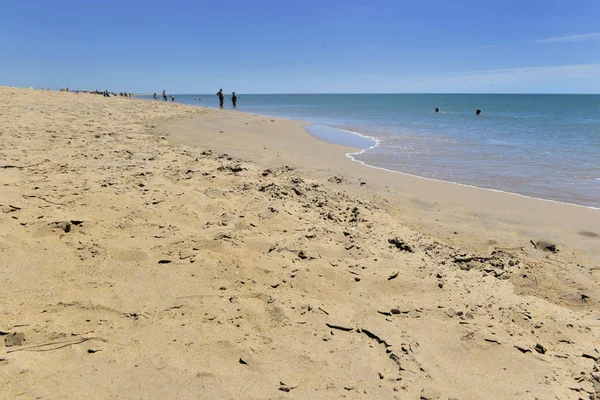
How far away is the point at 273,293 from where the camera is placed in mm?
3080

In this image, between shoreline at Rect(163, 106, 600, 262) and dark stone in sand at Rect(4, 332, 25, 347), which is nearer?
dark stone in sand at Rect(4, 332, 25, 347)

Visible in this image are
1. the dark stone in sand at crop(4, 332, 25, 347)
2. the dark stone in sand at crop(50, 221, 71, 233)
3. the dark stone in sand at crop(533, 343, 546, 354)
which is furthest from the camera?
the dark stone in sand at crop(50, 221, 71, 233)

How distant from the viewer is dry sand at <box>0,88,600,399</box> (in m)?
2.26

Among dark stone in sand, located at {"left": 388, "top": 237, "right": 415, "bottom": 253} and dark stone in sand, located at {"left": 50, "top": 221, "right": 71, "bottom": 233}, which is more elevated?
dark stone in sand, located at {"left": 50, "top": 221, "right": 71, "bottom": 233}

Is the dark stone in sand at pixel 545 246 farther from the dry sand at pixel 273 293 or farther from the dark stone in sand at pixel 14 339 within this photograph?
the dark stone in sand at pixel 14 339

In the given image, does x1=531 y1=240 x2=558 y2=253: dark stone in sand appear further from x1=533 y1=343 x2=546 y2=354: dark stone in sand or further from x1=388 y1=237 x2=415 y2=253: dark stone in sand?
x1=533 y1=343 x2=546 y2=354: dark stone in sand

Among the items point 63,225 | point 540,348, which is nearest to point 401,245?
point 540,348

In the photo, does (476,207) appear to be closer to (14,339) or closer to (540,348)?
(540,348)

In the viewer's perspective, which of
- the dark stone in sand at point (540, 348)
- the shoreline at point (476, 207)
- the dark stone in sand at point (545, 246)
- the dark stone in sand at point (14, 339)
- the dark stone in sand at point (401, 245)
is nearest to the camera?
the dark stone in sand at point (14, 339)

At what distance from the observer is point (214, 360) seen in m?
→ 2.34

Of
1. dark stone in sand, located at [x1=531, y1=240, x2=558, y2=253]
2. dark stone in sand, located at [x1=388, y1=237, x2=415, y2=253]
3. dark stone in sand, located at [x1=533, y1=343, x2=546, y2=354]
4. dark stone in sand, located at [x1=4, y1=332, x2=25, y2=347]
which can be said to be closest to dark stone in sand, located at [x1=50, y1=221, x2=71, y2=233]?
dark stone in sand, located at [x1=4, y1=332, x2=25, y2=347]

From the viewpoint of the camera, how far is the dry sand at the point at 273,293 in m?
2.26

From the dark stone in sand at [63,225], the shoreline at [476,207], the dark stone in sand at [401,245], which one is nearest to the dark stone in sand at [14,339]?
the dark stone in sand at [63,225]

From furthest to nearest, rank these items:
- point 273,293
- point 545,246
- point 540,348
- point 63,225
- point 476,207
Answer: point 476,207 < point 545,246 < point 63,225 < point 273,293 < point 540,348
